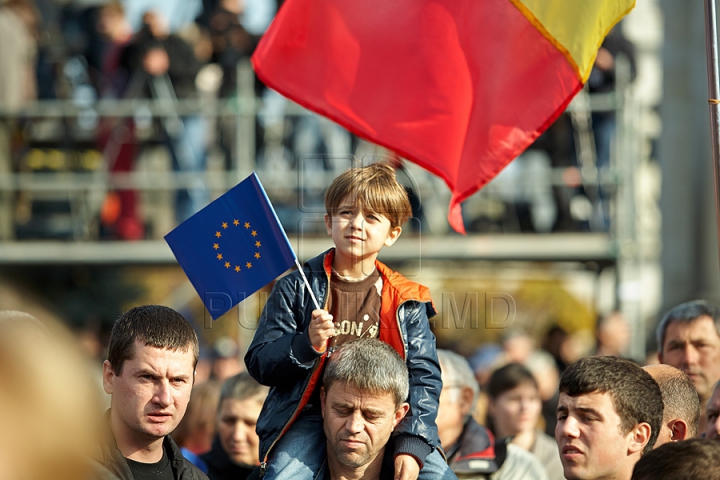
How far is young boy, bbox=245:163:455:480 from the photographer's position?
12.6 feet

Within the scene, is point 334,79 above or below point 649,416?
above

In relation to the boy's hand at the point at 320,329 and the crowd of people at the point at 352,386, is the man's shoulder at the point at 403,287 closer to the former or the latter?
the crowd of people at the point at 352,386

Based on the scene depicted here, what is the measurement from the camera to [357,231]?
4074mm

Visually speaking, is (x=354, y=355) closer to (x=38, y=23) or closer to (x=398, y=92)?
(x=398, y=92)

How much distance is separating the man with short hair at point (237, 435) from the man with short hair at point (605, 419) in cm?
194

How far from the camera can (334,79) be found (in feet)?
16.4

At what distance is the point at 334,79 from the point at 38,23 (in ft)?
24.7

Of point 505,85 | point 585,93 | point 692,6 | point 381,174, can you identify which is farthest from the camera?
point 692,6

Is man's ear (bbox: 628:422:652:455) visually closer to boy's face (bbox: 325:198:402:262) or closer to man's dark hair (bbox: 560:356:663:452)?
man's dark hair (bbox: 560:356:663:452)

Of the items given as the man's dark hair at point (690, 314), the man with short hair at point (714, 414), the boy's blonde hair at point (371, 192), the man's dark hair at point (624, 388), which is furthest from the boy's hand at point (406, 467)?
the man's dark hair at point (690, 314)

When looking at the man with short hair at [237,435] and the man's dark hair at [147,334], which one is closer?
the man's dark hair at [147,334]

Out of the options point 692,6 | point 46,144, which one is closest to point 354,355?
point 46,144

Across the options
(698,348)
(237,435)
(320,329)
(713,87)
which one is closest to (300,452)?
(320,329)

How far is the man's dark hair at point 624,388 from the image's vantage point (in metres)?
3.66
